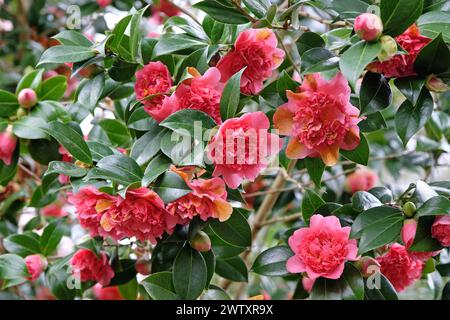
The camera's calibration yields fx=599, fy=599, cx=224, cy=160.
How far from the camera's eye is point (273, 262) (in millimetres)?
1067

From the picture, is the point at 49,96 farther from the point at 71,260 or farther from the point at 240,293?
the point at 240,293

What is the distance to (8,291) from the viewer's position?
150cm

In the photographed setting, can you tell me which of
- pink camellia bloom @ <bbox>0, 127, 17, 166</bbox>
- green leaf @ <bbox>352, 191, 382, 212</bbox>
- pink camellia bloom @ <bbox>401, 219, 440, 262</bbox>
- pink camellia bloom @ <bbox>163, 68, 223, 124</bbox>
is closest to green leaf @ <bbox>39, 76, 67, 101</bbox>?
pink camellia bloom @ <bbox>0, 127, 17, 166</bbox>

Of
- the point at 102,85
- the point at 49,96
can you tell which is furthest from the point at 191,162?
the point at 49,96

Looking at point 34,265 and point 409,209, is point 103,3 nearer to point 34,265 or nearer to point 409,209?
point 34,265

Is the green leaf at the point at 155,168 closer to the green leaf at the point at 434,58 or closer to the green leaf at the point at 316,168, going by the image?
the green leaf at the point at 316,168

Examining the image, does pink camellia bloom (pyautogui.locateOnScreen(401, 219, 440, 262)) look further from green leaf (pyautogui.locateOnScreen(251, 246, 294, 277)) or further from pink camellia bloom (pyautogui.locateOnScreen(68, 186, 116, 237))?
pink camellia bloom (pyautogui.locateOnScreen(68, 186, 116, 237))

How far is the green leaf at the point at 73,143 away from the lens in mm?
1027

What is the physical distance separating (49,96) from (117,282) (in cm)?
44

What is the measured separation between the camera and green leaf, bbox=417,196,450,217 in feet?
2.89

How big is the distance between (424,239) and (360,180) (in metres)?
0.74

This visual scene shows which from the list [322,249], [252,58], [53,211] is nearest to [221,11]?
[252,58]

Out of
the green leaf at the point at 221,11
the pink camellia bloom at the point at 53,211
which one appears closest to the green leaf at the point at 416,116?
the green leaf at the point at 221,11

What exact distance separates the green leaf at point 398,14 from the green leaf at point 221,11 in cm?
25
